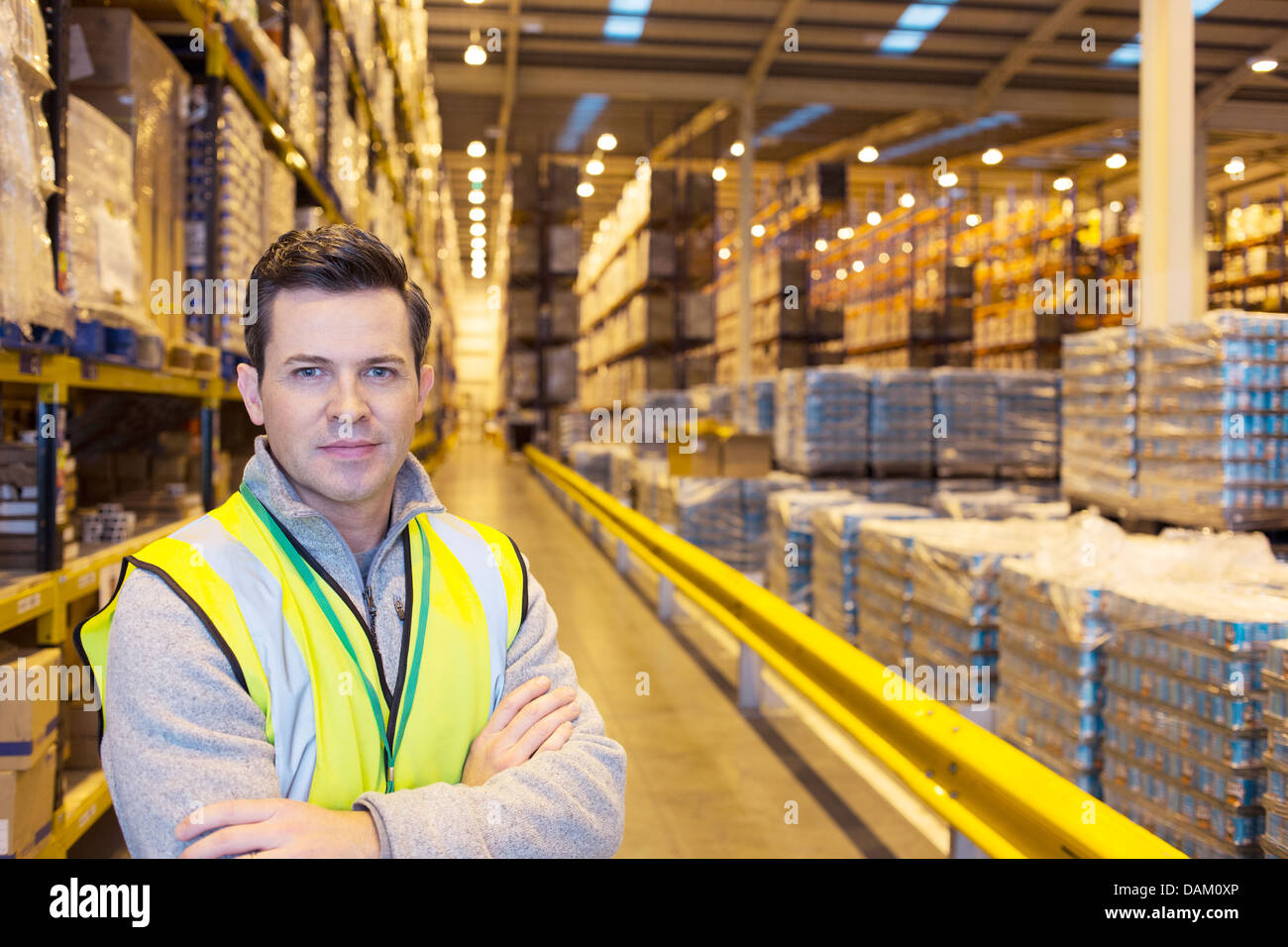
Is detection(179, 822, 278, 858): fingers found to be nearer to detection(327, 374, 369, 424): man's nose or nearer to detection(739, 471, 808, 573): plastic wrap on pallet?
detection(327, 374, 369, 424): man's nose

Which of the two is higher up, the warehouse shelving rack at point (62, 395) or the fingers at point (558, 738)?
the warehouse shelving rack at point (62, 395)

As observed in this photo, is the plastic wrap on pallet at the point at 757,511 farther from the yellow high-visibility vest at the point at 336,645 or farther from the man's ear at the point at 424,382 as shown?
the yellow high-visibility vest at the point at 336,645

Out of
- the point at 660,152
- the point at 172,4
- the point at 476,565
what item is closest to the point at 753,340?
the point at 660,152

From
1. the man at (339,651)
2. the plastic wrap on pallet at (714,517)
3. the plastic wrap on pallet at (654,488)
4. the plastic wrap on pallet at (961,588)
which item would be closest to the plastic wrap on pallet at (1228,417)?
the plastic wrap on pallet at (961,588)

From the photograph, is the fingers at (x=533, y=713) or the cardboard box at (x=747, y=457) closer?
the fingers at (x=533, y=713)

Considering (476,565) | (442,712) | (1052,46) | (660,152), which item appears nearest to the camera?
(442,712)

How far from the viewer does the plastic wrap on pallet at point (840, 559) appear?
Result: 5.98m

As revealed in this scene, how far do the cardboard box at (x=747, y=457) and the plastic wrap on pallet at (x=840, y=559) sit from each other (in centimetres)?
178

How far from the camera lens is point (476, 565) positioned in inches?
64.9

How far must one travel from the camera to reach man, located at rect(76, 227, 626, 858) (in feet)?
4.21

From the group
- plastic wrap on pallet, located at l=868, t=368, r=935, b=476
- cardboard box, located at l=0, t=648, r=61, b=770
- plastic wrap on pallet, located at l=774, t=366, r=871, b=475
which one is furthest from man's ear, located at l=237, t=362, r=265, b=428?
plastic wrap on pallet, located at l=868, t=368, r=935, b=476

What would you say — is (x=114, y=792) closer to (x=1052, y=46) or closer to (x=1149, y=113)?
(x=1149, y=113)

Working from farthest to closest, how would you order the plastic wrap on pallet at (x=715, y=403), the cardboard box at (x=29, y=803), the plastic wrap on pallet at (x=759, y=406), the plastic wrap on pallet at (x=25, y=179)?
1. the plastic wrap on pallet at (x=715, y=403)
2. the plastic wrap on pallet at (x=759, y=406)
3. the cardboard box at (x=29, y=803)
4. the plastic wrap on pallet at (x=25, y=179)
